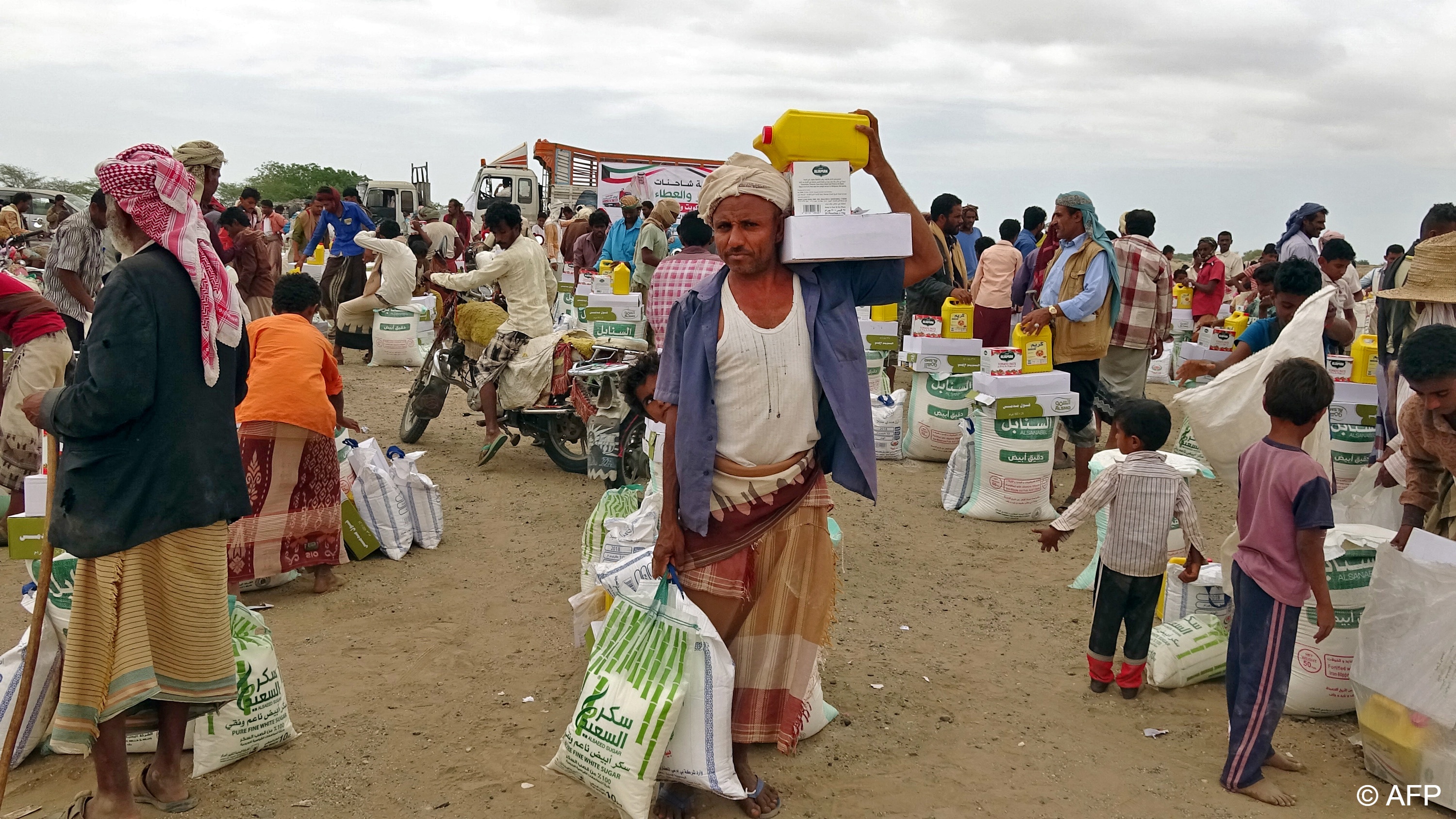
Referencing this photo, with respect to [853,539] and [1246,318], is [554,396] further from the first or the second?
[1246,318]

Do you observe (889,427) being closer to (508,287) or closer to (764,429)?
(508,287)

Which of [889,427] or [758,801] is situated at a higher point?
[889,427]

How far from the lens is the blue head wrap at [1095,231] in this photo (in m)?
6.61

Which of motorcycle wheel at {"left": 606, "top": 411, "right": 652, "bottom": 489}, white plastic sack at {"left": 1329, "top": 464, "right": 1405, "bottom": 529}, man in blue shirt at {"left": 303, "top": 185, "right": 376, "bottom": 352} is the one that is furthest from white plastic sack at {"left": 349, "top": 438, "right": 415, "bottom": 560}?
man in blue shirt at {"left": 303, "top": 185, "right": 376, "bottom": 352}

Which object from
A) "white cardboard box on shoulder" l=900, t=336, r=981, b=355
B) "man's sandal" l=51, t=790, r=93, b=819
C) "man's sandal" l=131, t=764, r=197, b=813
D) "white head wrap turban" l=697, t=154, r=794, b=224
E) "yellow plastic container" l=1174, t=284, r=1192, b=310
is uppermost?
"white head wrap turban" l=697, t=154, r=794, b=224

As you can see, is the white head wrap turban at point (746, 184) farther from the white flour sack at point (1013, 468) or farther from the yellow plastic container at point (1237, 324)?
the yellow plastic container at point (1237, 324)

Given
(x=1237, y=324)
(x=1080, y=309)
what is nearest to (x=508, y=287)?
(x=1080, y=309)

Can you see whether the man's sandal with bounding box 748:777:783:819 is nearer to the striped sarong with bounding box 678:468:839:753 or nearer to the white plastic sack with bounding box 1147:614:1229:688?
the striped sarong with bounding box 678:468:839:753

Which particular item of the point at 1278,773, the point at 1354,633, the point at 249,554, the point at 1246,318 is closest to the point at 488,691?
the point at 249,554

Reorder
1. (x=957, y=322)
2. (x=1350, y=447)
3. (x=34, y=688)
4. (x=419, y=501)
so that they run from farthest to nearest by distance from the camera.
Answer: (x=957, y=322) → (x=419, y=501) → (x=1350, y=447) → (x=34, y=688)

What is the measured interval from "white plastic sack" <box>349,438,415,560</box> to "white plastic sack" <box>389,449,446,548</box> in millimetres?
71

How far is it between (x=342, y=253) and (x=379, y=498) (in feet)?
23.9

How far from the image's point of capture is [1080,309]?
6582mm

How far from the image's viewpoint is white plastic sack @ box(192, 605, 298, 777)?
134 inches
